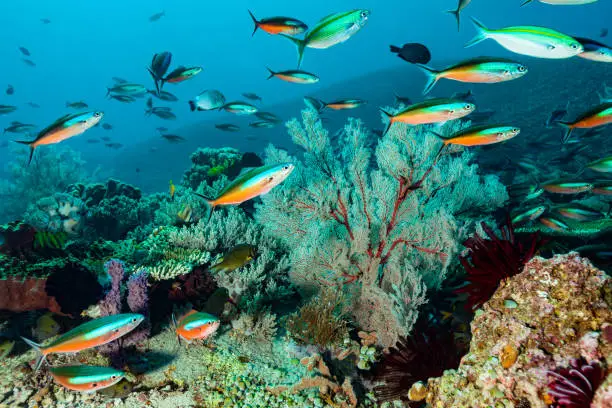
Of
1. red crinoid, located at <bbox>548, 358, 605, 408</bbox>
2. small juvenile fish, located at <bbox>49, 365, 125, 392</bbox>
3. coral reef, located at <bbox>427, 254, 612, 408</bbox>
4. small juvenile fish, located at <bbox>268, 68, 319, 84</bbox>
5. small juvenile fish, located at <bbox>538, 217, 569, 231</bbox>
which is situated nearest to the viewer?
red crinoid, located at <bbox>548, 358, 605, 408</bbox>

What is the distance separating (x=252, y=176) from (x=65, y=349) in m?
2.08

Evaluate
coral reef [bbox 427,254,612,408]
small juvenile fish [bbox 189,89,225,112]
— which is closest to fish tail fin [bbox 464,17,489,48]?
coral reef [bbox 427,254,612,408]

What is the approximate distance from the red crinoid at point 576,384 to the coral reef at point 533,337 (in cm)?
3

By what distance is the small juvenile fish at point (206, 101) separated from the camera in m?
8.09

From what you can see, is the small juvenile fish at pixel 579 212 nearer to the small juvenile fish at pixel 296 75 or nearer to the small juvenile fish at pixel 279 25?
the small juvenile fish at pixel 296 75

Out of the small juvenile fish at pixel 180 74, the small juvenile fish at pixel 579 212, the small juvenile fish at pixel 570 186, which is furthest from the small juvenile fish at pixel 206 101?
the small juvenile fish at pixel 579 212

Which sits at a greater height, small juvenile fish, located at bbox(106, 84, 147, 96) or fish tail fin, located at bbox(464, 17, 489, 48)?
fish tail fin, located at bbox(464, 17, 489, 48)

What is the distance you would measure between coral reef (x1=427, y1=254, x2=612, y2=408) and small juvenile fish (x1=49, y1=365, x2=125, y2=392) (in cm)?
249

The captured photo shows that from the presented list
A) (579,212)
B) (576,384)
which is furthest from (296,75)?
(576,384)

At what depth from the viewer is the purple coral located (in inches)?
149

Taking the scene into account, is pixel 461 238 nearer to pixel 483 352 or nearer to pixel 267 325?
pixel 483 352

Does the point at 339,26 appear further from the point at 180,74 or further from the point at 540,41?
the point at 180,74

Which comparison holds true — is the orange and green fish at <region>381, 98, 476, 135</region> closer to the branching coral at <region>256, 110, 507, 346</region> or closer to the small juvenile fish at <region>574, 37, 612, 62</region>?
the branching coral at <region>256, 110, 507, 346</region>

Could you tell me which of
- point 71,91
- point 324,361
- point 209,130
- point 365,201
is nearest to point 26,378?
point 324,361
